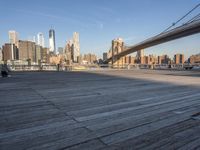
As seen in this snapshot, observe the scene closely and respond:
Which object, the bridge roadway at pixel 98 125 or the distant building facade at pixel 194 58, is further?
the distant building facade at pixel 194 58

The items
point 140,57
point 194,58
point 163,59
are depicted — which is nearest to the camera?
point 194,58

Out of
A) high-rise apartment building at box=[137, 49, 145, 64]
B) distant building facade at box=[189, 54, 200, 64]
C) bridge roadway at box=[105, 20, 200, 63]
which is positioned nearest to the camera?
bridge roadway at box=[105, 20, 200, 63]

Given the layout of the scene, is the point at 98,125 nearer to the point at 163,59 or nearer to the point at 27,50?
the point at 27,50

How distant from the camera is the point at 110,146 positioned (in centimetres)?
173

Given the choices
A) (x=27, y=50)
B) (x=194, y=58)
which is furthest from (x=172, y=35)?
(x=27, y=50)

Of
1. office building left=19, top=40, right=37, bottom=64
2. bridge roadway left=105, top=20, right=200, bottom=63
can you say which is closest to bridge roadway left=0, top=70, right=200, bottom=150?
bridge roadway left=105, top=20, right=200, bottom=63

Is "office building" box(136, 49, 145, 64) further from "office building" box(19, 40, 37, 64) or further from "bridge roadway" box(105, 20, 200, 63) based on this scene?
"office building" box(19, 40, 37, 64)

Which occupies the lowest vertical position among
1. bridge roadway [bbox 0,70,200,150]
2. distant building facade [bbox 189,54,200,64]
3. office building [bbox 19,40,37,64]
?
bridge roadway [bbox 0,70,200,150]

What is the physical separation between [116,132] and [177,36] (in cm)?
2446

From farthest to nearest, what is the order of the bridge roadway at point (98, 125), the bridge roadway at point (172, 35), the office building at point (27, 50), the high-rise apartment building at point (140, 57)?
1. the high-rise apartment building at point (140, 57)
2. the office building at point (27, 50)
3. the bridge roadway at point (172, 35)
4. the bridge roadway at point (98, 125)

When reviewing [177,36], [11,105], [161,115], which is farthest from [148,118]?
[177,36]

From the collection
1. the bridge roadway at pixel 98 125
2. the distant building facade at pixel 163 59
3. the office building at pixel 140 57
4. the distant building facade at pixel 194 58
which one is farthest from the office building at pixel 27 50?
the bridge roadway at pixel 98 125

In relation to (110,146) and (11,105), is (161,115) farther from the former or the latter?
(11,105)

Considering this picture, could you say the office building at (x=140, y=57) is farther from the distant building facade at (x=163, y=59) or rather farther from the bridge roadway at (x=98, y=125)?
the bridge roadway at (x=98, y=125)
